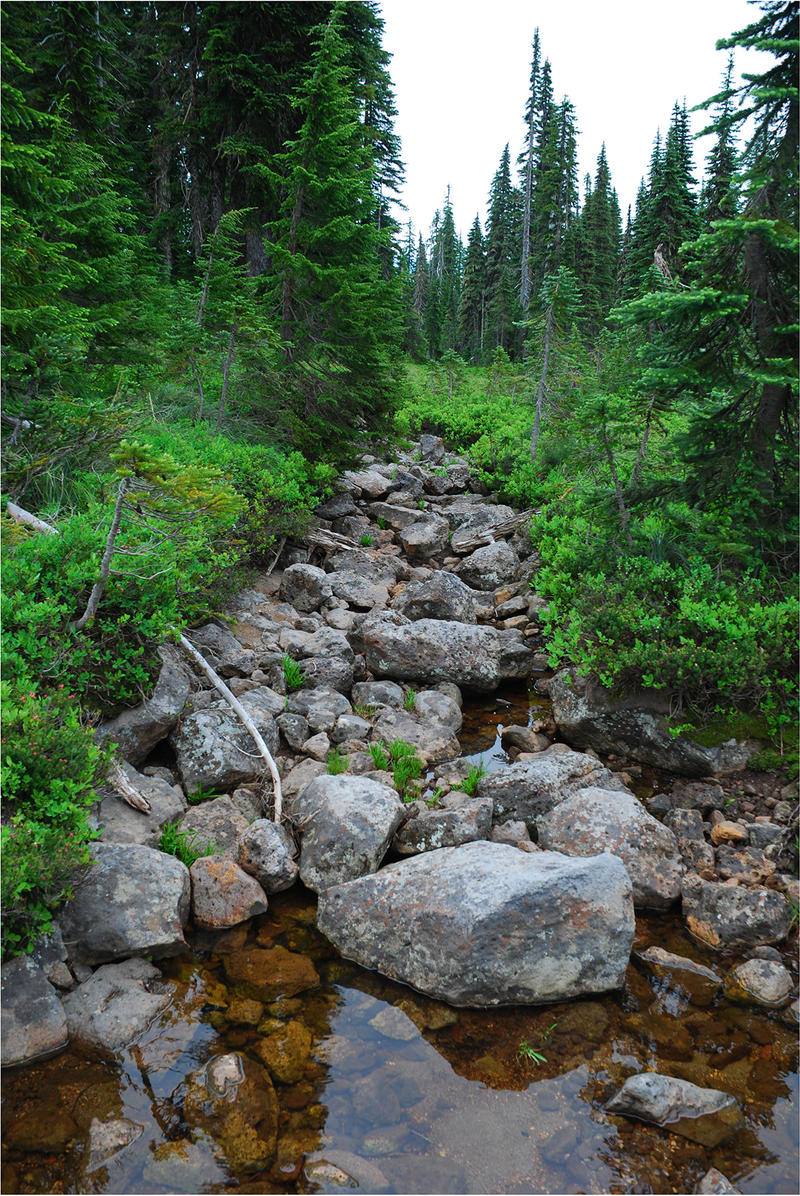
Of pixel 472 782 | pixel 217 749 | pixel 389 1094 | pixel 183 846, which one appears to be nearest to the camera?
pixel 389 1094

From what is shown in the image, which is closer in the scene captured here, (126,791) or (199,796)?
(126,791)

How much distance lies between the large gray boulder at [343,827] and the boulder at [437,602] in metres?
4.76

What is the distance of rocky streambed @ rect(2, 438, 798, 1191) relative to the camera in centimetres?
381

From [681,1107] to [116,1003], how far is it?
3.82 m

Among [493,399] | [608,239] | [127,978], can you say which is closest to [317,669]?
[127,978]

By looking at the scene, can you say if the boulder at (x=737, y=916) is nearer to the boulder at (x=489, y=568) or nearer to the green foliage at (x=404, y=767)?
the green foliage at (x=404, y=767)

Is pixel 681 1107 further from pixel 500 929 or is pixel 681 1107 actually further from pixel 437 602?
pixel 437 602

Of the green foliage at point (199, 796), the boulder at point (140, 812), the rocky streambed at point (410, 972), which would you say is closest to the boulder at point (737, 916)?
the rocky streambed at point (410, 972)

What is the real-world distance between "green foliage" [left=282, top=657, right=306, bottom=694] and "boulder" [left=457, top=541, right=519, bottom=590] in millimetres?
5719

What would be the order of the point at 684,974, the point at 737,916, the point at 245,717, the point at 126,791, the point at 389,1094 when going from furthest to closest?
the point at 245,717, the point at 126,791, the point at 737,916, the point at 684,974, the point at 389,1094

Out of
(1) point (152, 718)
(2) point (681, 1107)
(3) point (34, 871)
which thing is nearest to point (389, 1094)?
(2) point (681, 1107)

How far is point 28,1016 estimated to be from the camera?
4.11 metres

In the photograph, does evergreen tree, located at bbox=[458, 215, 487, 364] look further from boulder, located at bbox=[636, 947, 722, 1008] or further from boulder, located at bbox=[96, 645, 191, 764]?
boulder, located at bbox=[636, 947, 722, 1008]

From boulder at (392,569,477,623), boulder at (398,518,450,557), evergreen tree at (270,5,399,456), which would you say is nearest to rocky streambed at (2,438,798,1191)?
boulder at (392,569,477,623)
